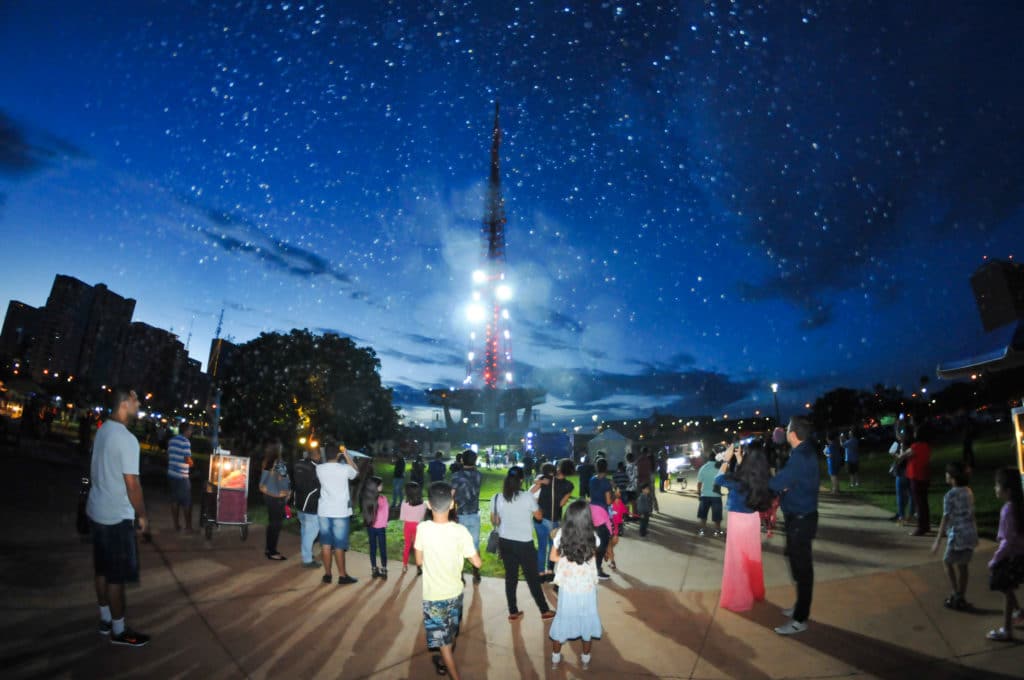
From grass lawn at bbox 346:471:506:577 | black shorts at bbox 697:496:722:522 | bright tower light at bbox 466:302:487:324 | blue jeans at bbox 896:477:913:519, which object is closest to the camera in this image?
grass lawn at bbox 346:471:506:577

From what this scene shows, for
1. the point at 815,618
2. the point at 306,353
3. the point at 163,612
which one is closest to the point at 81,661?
the point at 163,612

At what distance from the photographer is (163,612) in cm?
611

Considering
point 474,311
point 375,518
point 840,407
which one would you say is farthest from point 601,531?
point 840,407

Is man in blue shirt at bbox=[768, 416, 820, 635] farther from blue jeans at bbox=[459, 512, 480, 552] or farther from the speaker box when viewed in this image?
the speaker box

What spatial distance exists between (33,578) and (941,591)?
11.4 meters

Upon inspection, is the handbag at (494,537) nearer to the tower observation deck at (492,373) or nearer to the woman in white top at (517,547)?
the woman in white top at (517,547)

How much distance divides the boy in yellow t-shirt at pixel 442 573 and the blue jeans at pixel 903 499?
11.6m

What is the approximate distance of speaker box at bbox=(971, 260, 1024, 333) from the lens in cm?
2702

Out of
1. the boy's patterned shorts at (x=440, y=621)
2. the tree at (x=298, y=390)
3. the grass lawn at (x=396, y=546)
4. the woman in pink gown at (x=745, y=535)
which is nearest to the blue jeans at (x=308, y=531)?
the grass lawn at (x=396, y=546)

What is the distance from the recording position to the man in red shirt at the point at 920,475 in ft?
33.9

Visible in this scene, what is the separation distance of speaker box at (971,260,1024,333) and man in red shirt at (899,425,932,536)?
21.6 m

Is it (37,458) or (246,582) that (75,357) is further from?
(246,582)

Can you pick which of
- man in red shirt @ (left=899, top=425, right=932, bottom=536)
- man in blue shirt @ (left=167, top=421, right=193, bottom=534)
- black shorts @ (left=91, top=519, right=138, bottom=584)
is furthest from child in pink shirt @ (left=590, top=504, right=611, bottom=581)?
man in blue shirt @ (left=167, top=421, right=193, bottom=534)

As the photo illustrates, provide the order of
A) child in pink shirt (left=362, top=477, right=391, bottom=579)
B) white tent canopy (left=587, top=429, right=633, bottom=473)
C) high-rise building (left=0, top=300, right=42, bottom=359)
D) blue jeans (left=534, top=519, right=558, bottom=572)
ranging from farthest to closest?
high-rise building (left=0, top=300, right=42, bottom=359)
white tent canopy (left=587, top=429, right=633, bottom=473)
child in pink shirt (left=362, top=477, right=391, bottom=579)
blue jeans (left=534, top=519, right=558, bottom=572)
